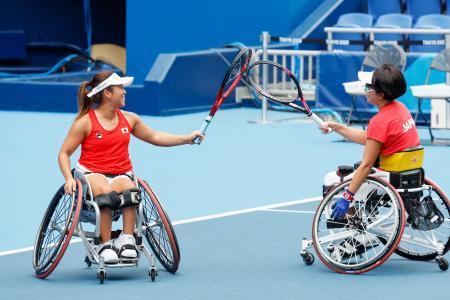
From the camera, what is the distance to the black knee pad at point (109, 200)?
7734mm

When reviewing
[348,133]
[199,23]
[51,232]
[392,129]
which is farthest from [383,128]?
[199,23]

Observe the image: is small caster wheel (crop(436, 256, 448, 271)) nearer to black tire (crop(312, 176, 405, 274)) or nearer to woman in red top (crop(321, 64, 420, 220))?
black tire (crop(312, 176, 405, 274))

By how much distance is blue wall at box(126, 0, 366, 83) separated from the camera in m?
22.3

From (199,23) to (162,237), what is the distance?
15.5m

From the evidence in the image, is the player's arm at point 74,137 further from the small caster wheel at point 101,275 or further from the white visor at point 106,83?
the small caster wheel at point 101,275

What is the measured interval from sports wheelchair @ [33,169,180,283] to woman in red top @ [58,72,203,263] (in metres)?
0.05

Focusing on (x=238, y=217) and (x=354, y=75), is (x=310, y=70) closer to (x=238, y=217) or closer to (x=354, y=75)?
(x=354, y=75)

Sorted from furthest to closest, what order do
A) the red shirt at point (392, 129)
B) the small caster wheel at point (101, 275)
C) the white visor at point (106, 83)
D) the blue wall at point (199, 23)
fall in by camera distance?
the blue wall at point (199, 23)
the white visor at point (106, 83)
the red shirt at point (392, 129)
the small caster wheel at point (101, 275)

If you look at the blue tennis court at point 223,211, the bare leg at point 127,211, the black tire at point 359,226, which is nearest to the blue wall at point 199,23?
the blue tennis court at point 223,211

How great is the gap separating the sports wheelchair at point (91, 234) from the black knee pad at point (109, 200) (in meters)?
0.04

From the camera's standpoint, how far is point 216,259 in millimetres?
8594

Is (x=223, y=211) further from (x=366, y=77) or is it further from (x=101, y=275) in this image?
(x=101, y=275)

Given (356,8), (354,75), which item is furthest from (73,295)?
(356,8)

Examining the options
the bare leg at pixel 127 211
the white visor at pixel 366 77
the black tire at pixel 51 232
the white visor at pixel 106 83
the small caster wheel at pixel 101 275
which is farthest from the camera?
the white visor at pixel 366 77
